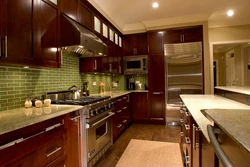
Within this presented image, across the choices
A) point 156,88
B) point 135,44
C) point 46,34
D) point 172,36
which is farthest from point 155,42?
point 46,34

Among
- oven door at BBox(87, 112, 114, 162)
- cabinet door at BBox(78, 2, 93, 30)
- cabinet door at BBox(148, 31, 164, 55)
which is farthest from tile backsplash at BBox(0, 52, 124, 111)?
cabinet door at BBox(148, 31, 164, 55)

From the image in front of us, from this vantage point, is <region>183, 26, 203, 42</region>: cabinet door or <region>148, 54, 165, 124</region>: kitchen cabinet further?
<region>148, 54, 165, 124</region>: kitchen cabinet

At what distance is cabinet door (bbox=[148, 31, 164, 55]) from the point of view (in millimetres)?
4331

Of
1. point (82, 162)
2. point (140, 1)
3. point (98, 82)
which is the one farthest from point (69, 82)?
point (140, 1)

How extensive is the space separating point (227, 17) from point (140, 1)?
2.49 meters

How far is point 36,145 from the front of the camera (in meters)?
1.26

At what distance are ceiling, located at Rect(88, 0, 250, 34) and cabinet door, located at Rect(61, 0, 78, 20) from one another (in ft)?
1.88

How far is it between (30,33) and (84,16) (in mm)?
1216

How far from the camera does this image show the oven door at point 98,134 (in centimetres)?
209

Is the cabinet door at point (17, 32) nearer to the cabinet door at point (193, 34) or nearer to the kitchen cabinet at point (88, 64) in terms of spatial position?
the kitchen cabinet at point (88, 64)

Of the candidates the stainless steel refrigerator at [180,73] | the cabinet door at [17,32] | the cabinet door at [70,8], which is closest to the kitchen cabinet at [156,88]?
the stainless steel refrigerator at [180,73]

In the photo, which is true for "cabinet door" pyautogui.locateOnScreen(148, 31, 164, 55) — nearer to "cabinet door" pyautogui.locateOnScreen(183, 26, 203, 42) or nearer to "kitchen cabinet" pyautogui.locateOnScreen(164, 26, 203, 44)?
"kitchen cabinet" pyautogui.locateOnScreen(164, 26, 203, 44)

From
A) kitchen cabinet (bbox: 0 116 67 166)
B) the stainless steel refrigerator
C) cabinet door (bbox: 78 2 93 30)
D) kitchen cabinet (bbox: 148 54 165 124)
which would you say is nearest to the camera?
kitchen cabinet (bbox: 0 116 67 166)

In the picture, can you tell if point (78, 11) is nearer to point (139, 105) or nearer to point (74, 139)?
point (74, 139)
